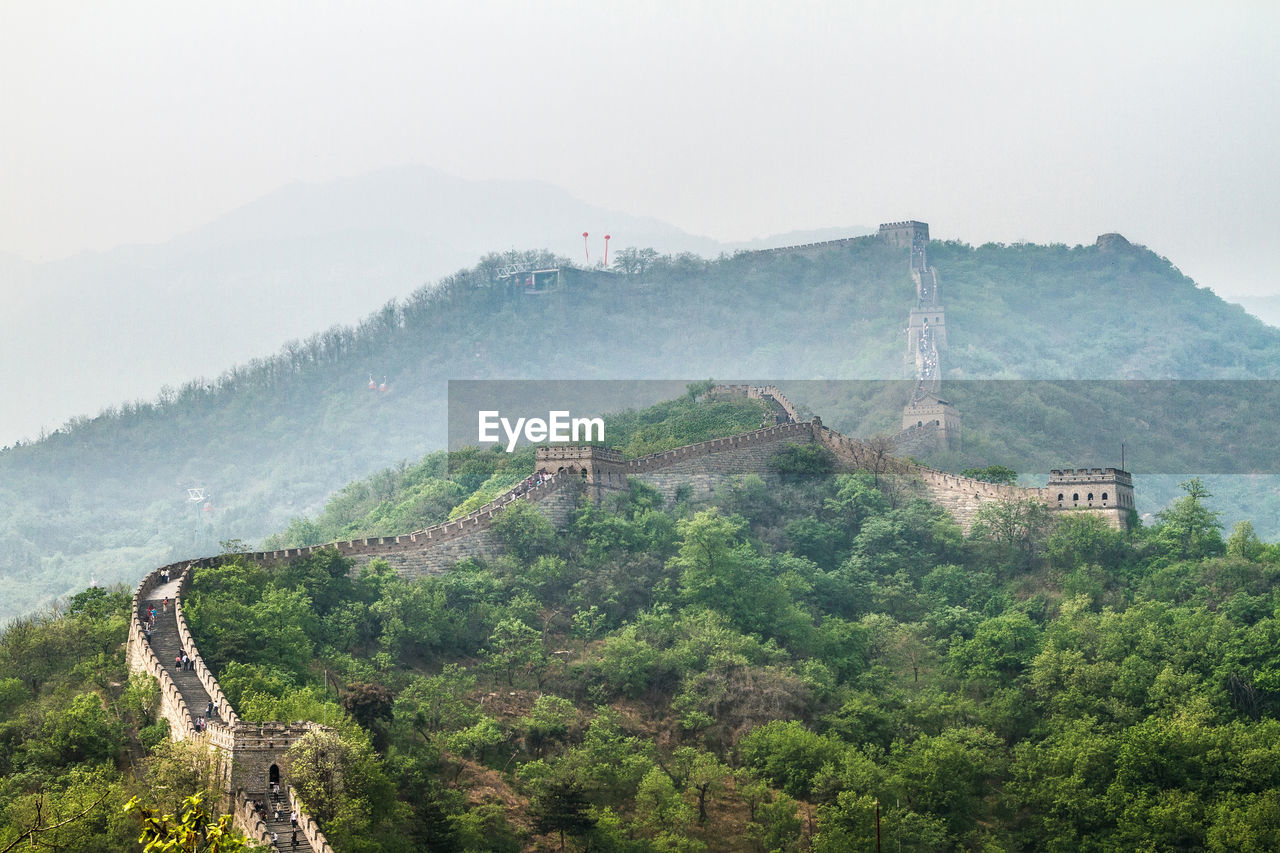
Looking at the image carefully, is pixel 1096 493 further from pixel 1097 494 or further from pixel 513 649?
pixel 513 649

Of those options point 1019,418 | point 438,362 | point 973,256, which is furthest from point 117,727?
point 973,256

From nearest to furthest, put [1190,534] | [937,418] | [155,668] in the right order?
[155,668] < [1190,534] < [937,418]

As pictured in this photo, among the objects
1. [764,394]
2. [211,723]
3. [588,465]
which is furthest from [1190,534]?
[211,723]

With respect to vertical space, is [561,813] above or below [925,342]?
below

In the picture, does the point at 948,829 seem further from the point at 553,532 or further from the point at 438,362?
the point at 438,362

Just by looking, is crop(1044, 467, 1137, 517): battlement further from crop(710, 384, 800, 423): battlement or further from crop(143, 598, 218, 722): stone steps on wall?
crop(143, 598, 218, 722): stone steps on wall

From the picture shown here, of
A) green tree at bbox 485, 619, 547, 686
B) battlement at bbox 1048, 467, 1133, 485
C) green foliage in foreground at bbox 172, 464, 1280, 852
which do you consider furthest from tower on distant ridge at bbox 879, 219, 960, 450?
green tree at bbox 485, 619, 547, 686
